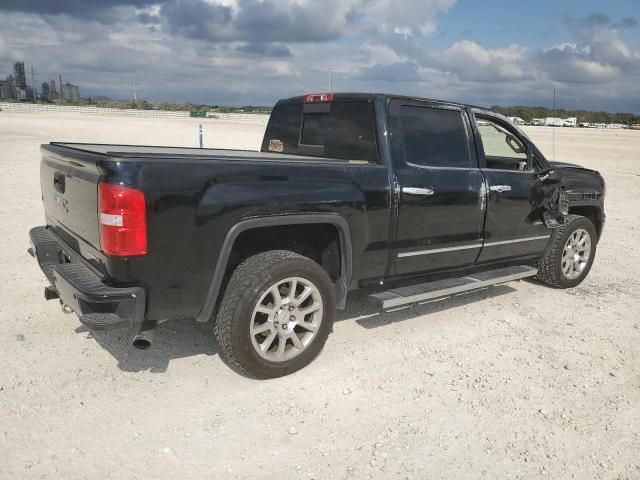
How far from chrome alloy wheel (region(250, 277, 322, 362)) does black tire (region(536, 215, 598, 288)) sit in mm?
3077

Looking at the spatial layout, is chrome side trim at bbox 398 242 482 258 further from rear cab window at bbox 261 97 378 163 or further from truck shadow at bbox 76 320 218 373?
truck shadow at bbox 76 320 218 373

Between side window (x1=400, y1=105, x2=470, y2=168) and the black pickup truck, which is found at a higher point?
side window (x1=400, y1=105, x2=470, y2=168)

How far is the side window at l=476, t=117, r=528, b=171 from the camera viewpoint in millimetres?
4910

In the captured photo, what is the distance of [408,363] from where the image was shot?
153 inches

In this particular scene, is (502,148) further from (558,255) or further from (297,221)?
(297,221)

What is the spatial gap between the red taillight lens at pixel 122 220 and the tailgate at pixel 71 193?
0.13m

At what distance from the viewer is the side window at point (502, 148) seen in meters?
4.91

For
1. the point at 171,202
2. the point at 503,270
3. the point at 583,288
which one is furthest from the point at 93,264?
the point at 583,288

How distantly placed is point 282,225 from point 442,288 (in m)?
1.60

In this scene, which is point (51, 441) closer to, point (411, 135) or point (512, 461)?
point (512, 461)

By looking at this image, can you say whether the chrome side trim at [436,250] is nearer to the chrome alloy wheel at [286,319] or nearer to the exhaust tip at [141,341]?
the chrome alloy wheel at [286,319]

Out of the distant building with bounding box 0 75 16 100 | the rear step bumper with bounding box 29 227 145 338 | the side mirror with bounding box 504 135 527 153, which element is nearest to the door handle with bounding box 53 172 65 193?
the rear step bumper with bounding box 29 227 145 338

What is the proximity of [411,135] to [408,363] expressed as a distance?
5.84 feet

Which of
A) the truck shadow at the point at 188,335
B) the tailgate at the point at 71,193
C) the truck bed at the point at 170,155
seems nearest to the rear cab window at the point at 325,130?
the truck bed at the point at 170,155
